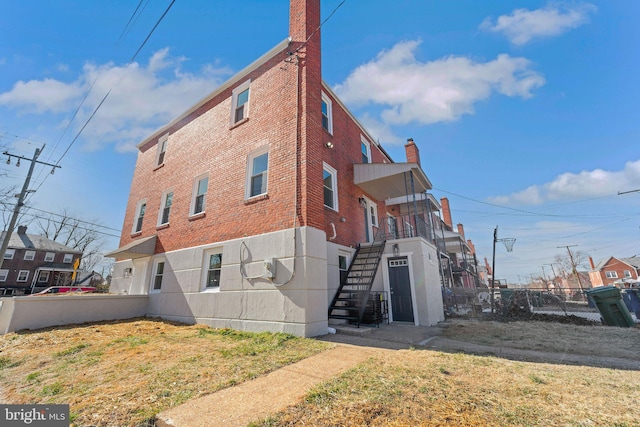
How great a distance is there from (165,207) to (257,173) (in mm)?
6573

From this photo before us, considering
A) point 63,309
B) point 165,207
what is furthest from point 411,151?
point 63,309

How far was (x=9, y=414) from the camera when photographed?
9.96 feet

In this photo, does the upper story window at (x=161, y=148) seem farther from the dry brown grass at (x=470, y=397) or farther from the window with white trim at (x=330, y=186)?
the dry brown grass at (x=470, y=397)

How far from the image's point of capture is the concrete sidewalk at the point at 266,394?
268cm

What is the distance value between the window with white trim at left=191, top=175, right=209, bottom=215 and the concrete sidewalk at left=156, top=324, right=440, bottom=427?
8.23 metres

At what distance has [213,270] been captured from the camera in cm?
934

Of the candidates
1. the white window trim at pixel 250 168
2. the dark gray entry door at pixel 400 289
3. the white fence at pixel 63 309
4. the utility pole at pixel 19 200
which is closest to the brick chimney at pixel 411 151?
the dark gray entry door at pixel 400 289

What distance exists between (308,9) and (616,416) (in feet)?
38.8

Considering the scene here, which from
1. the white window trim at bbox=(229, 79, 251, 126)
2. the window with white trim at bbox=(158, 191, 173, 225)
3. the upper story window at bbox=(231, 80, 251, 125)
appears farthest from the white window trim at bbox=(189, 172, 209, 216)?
the upper story window at bbox=(231, 80, 251, 125)

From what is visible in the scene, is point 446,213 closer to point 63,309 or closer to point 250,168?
point 250,168

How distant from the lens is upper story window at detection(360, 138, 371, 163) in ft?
46.8

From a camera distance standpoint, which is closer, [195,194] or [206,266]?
[206,266]

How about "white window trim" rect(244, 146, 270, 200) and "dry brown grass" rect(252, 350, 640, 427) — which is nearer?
"dry brown grass" rect(252, 350, 640, 427)

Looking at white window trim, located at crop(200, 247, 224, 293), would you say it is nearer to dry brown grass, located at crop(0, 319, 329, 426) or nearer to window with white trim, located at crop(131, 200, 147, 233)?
dry brown grass, located at crop(0, 319, 329, 426)
